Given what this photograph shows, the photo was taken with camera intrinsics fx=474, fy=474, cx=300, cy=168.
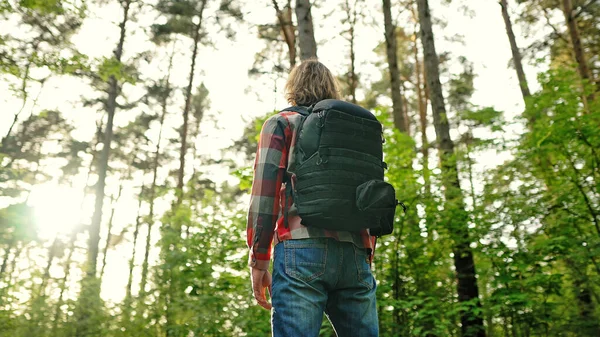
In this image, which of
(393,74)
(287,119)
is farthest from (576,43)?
(287,119)

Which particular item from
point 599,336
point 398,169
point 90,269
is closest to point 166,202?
point 90,269

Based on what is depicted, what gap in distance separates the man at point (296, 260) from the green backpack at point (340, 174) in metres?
0.06

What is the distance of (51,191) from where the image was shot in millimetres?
23062

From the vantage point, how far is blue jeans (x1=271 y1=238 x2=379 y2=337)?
1827 millimetres

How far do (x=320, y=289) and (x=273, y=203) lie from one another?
1.32 feet

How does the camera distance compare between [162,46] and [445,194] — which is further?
[162,46]

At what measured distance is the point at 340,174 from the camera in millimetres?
1927

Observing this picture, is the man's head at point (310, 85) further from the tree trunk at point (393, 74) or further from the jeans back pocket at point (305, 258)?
the tree trunk at point (393, 74)

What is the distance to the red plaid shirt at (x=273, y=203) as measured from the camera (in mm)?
1964

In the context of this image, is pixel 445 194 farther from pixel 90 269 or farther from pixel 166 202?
pixel 90 269

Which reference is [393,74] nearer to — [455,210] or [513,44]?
[513,44]

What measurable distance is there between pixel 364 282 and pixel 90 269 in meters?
9.01

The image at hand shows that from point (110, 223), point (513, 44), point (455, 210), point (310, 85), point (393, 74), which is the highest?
point (513, 44)

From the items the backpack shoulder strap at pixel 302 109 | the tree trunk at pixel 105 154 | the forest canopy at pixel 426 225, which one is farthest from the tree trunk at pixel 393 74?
the backpack shoulder strap at pixel 302 109
